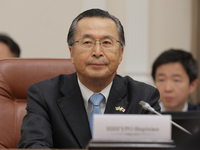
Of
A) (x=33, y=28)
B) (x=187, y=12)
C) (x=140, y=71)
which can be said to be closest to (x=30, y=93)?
(x=33, y=28)

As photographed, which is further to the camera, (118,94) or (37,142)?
(118,94)

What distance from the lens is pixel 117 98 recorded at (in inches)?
75.9

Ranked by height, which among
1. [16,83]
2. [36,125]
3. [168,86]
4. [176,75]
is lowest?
[168,86]

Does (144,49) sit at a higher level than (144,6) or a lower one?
lower

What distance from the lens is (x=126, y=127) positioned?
3.63 ft

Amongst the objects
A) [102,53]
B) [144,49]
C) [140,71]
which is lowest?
[140,71]

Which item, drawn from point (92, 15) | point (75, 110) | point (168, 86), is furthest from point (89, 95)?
point (168, 86)

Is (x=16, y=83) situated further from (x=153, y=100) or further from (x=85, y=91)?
(x=153, y=100)

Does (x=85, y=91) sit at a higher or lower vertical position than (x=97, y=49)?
lower

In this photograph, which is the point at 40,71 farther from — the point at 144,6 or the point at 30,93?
the point at 144,6

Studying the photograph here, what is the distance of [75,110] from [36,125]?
280 mm

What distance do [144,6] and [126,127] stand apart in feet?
12.1

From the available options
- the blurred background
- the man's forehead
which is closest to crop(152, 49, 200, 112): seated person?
the blurred background

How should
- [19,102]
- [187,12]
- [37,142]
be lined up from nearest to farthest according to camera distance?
[37,142] < [19,102] < [187,12]
